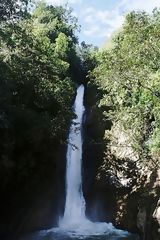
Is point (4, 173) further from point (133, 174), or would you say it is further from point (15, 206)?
point (133, 174)

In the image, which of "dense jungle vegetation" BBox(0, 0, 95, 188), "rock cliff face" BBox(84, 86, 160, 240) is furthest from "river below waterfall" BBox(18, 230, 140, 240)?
"dense jungle vegetation" BBox(0, 0, 95, 188)

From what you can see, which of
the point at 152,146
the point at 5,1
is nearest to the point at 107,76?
the point at 152,146

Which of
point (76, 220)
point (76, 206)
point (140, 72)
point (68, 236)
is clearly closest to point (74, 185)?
point (76, 206)

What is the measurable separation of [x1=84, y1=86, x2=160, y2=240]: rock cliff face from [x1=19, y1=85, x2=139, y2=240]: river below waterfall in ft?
1.41

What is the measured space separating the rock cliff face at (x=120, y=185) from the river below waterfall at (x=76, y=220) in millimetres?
429

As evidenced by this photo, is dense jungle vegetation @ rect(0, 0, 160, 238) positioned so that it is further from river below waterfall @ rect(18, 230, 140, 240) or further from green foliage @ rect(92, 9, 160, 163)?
river below waterfall @ rect(18, 230, 140, 240)

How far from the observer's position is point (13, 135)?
73.7 ft

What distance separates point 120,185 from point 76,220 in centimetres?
336

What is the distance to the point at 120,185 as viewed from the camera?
22.8m

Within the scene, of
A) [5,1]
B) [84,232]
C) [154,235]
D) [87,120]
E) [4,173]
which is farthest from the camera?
[87,120]

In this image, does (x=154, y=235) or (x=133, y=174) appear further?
(x=133, y=174)

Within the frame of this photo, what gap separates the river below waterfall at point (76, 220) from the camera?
20.5 metres

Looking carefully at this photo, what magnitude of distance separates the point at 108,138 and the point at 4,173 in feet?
20.4

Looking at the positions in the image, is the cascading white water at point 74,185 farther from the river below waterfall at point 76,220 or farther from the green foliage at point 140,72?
the green foliage at point 140,72
